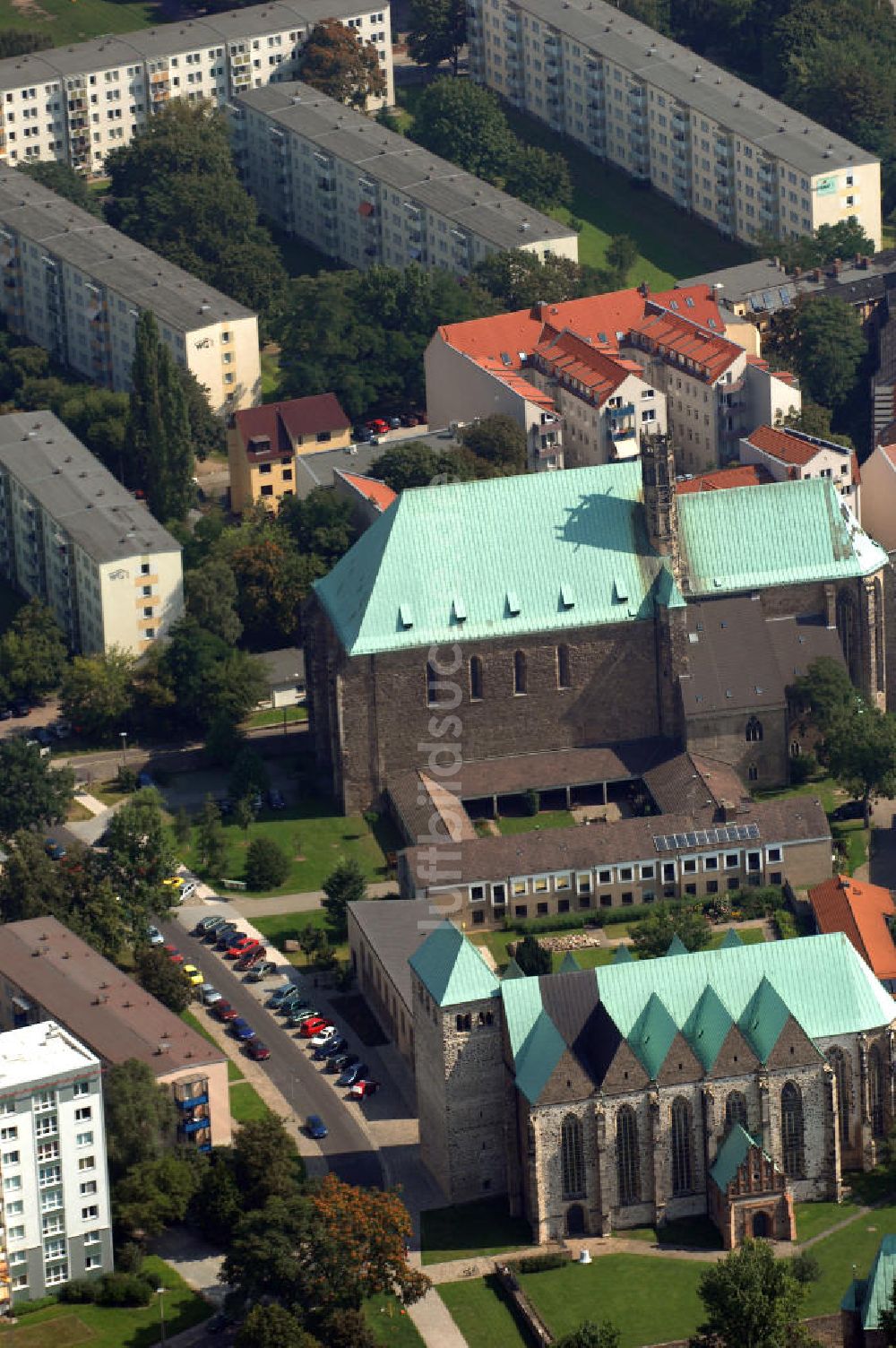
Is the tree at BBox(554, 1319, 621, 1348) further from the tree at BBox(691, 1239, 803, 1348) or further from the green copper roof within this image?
the green copper roof

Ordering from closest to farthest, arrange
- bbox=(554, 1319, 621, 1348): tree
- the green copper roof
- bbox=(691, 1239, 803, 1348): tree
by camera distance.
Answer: the green copper roof
bbox=(691, 1239, 803, 1348): tree
bbox=(554, 1319, 621, 1348): tree

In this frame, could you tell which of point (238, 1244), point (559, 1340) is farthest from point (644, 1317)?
point (238, 1244)

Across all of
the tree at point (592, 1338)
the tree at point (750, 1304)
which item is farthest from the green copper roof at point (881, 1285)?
the tree at point (592, 1338)

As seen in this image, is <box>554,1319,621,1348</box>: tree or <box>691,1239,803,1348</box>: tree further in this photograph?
<box>554,1319,621,1348</box>: tree

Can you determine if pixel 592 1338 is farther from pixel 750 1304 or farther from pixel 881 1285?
pixel 881 1285

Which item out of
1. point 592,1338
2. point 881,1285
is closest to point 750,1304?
point 881,1285

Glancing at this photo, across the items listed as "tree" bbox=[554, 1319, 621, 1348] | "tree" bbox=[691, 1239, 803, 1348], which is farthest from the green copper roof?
"tree" bbox=[554, 1319, 621, 1348]

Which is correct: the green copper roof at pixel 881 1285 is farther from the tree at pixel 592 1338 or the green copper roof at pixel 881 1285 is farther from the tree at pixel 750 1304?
the tree at pixel 592 1338

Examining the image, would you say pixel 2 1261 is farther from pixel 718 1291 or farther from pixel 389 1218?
pixel 718 1291
